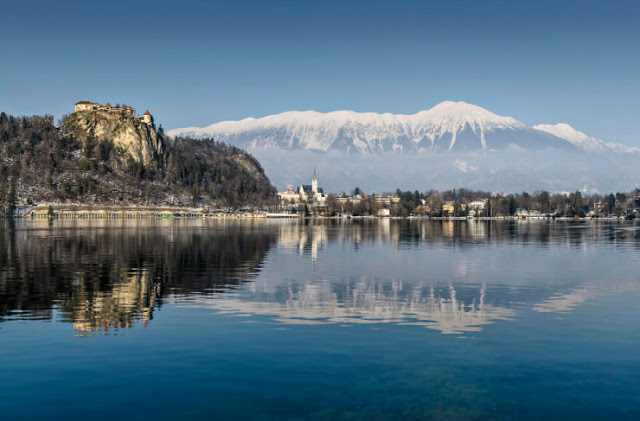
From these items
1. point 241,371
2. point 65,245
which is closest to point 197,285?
point 241,371

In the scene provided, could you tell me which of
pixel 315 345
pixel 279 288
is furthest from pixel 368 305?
pixel 315 345

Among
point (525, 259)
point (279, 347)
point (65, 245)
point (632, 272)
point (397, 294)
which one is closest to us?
point (279, 347)

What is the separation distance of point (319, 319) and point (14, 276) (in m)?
27.8

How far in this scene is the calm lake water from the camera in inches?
717

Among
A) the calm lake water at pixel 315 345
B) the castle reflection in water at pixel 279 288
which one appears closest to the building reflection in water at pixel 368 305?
the castle reflection in water at pixel 279 288

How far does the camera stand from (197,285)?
140ft

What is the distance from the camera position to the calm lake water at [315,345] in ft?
59.7

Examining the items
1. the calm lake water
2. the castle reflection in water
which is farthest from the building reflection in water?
the calm lake water

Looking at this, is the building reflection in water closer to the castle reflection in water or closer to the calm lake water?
the castle reflection in water

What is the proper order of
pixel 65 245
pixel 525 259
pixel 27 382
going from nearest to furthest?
pixel 27 382, pixel 525 259, pixel 65 245

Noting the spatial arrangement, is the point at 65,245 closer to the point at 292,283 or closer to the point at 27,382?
the point at 292,283

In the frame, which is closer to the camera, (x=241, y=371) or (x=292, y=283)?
(x=241, y=371)

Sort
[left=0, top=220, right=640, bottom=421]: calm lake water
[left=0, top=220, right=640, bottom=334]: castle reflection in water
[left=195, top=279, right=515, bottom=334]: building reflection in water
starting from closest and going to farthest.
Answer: [left=0, top=220, right=640, bottom=421]: calm lake water < [left=195, top=279, right=515, bottom=334]: building reflection in water < [left=0, top=220, right=640, bottom=334]: castle reflection in water

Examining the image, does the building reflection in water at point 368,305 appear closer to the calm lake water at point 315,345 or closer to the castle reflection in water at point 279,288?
the castle reflection in water at point 279,288
